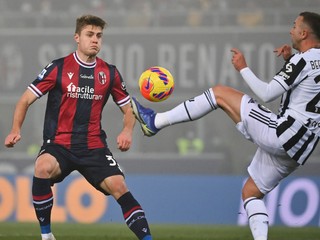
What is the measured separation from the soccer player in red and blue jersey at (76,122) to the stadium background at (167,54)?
898 cm

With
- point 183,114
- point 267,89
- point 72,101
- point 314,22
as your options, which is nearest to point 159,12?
point 72,101

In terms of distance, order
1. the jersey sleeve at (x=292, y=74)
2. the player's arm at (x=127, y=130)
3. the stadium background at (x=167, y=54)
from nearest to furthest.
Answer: the jersey sleeve at (x=292, y=74) → the player's arm at (x=127, y=130) → the stadium background at (x=167, y=54)

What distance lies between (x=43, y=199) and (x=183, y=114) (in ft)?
4.93

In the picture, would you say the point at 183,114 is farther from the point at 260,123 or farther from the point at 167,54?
the point at 167,54

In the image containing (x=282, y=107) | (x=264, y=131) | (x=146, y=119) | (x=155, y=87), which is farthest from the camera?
(x=155, y=87)

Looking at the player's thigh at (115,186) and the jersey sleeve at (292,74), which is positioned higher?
the jersey sleeve at (292,74)

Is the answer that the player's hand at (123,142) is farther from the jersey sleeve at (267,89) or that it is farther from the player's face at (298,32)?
the player's face at (298,32)

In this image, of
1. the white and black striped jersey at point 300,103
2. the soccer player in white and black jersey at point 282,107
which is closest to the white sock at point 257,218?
the soccer player in white and black jersey at point 282,107

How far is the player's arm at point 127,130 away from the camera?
7586 millimetres

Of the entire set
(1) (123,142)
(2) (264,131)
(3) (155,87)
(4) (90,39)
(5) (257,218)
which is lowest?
(5) (257,218)

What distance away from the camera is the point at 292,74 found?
7.16 m

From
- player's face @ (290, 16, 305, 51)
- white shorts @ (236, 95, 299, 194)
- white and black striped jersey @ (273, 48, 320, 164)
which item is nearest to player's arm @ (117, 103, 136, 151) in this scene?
Result: white shorts @ (236, 95, 299, 194)

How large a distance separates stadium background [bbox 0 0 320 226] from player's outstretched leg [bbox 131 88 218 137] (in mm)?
9632

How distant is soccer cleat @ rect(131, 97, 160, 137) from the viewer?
7344mm
